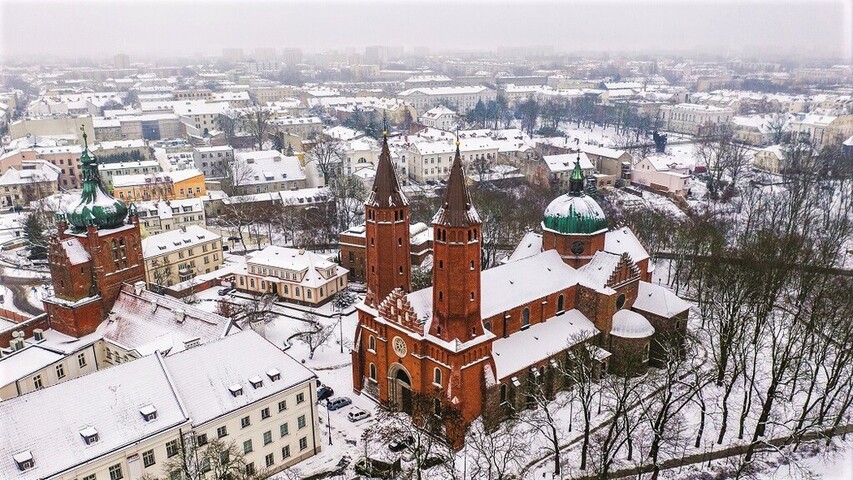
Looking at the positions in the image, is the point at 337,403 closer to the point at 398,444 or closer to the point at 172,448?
the point at 398,444

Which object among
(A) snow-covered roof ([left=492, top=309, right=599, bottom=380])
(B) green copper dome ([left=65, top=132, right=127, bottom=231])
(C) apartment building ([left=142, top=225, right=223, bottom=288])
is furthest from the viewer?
(C) apartment building ([left=142, top=225, right=223, bottom=288])

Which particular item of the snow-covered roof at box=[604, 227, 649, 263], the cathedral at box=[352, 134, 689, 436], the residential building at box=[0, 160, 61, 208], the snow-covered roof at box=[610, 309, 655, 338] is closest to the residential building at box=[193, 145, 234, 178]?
the residential building at box=[0, 160, 61, 208]

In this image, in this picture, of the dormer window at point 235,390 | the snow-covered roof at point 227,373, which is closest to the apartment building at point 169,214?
the snow-covered roof at point 227,373

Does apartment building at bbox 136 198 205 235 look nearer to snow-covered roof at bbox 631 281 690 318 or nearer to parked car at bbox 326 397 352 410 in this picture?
parked car at bbox 326 397 352 410

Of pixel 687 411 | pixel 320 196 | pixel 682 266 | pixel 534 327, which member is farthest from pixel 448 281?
pixel 320 196

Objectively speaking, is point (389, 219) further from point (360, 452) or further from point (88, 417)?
point (88, 417)

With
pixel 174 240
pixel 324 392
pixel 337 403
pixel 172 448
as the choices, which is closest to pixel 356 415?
pixel 337 403
